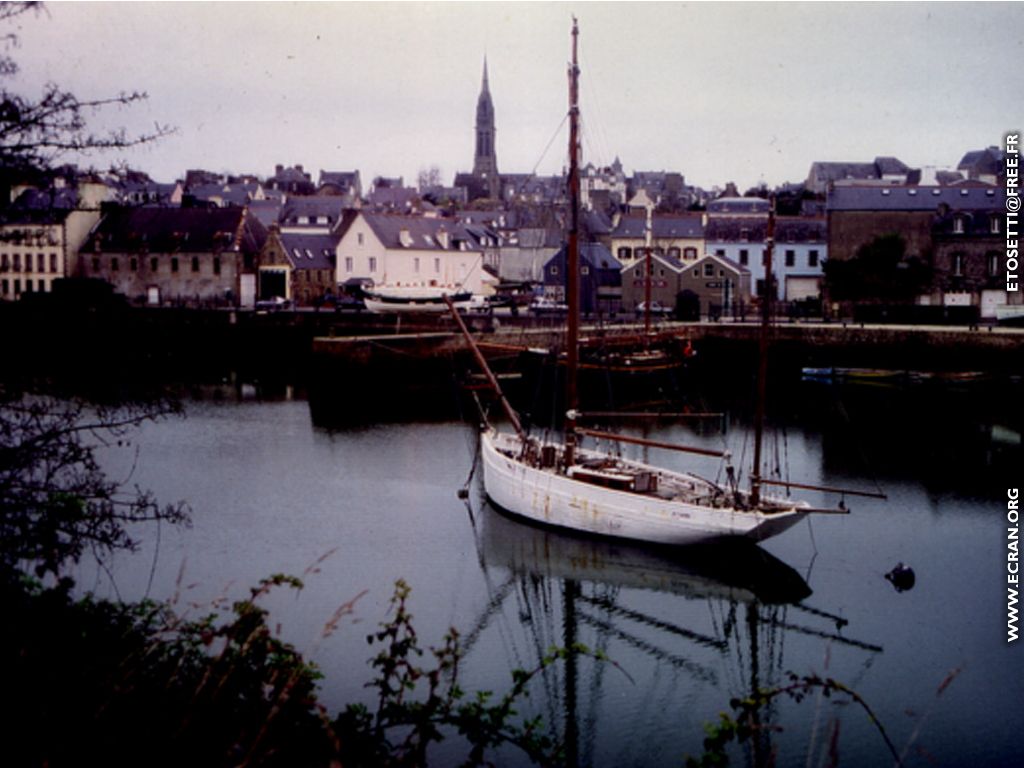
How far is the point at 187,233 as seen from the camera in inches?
2319

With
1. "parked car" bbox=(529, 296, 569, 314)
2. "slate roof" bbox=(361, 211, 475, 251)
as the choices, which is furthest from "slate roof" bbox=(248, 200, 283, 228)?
"parked car" bbox=(529, 296, 569, 314)

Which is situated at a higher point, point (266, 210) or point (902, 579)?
point (266, 210)

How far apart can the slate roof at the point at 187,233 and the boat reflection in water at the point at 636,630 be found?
40994 millimetres

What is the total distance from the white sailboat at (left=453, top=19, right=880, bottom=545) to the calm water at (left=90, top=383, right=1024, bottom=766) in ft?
1.70

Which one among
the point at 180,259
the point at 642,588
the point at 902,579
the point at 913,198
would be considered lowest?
the point at 642,588

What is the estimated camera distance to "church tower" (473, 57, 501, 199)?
137500mm

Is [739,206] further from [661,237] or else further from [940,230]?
[940,230]

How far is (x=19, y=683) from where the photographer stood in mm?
7332

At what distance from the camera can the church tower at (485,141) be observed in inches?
5413

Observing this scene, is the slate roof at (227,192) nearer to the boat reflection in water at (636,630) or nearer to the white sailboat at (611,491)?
the white sailboat at (611,491)

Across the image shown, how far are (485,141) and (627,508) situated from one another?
123 metres

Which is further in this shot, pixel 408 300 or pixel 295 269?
pixel 295 269

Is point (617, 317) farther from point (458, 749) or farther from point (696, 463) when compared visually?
point (458, 749)

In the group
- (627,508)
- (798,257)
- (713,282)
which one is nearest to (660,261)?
(713,282)
